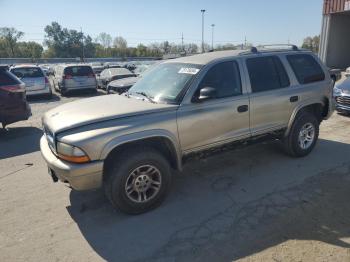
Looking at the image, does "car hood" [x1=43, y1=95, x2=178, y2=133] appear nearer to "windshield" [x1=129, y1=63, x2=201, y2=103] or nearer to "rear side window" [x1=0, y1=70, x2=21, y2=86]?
"windshield" [x1=129, y1=63, x2=201, y2=103]

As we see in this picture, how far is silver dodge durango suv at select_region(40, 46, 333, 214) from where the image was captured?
3363 mm

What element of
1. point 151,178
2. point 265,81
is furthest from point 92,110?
point 265,81

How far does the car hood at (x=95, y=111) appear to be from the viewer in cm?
348

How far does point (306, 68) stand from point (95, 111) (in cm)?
367

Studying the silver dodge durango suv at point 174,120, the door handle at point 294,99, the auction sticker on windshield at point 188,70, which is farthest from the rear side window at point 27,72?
the door handle at point 294,99

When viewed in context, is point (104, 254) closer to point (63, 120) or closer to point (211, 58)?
point (63, 120)

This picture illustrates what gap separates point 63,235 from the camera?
11.0ft

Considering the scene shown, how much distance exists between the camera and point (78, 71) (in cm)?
1500

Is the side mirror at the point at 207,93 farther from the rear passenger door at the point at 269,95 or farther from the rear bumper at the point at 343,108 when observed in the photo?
the rear bumper at the point at 343,108

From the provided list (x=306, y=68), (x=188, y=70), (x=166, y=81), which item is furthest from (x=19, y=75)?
(x=306, y=68)

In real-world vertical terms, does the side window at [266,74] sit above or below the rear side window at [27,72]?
above

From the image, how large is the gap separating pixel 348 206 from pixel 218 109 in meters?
2.00

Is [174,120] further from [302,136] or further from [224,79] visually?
[302,136]

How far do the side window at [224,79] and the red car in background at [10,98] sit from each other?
5281 millimetres
